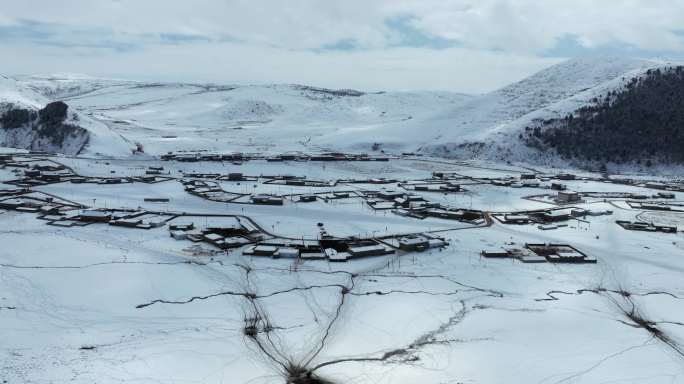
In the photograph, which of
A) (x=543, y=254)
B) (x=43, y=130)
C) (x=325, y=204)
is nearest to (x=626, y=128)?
(x=325, y=204)

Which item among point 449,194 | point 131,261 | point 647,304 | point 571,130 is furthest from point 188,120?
point 647,304

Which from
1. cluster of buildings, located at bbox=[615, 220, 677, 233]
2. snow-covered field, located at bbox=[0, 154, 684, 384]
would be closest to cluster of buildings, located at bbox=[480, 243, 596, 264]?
snow-covered field, located at bbox=[0, 154, 684, 384]

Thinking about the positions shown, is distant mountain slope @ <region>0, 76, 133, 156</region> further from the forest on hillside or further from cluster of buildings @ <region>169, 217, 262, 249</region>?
the forest on hillside

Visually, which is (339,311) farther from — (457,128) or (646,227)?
(457,128)

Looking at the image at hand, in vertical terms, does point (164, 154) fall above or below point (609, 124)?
below

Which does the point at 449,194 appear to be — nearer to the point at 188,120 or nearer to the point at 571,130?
the point at 571,130
